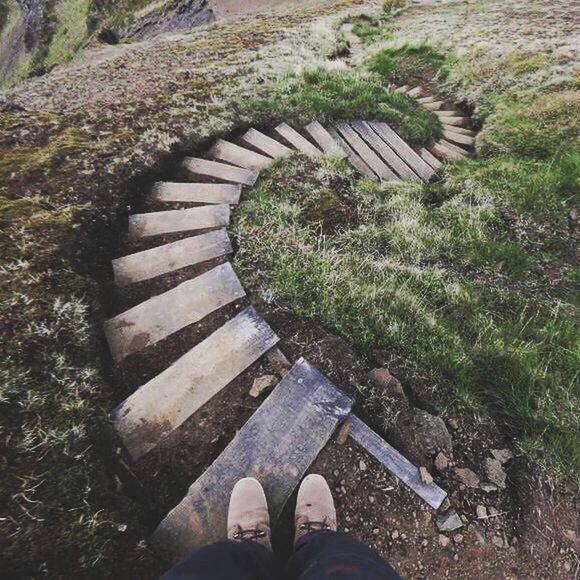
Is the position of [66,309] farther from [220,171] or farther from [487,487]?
[487,487]

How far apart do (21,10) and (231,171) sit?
45.1 meters

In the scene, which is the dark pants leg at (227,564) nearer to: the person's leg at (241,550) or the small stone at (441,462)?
the person's leg at (241,550)

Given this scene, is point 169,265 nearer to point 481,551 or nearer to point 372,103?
point 481,551

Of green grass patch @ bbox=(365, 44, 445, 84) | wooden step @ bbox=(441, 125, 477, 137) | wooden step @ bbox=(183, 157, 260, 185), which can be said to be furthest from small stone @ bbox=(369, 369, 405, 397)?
green grass patch @ bbox=(365, 44, 445, 84)

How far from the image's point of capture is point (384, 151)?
483 centimetres

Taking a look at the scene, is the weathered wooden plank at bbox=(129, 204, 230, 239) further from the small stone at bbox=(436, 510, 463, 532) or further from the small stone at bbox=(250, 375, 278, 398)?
the small stone at bbox=(436, 510, 463, 532)

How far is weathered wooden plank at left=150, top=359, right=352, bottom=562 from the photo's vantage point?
1749 mm

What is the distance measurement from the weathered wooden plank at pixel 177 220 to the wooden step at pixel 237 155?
93 centimetres

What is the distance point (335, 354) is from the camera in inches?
92.4

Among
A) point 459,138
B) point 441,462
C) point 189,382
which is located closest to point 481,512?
point 441,462

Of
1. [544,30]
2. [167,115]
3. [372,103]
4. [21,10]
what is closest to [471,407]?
[167,115]

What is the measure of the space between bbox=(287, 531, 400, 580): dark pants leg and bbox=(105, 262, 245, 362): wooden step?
142 centimetres

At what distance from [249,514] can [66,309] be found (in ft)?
5.03

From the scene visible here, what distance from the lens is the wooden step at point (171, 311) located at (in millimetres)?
2359
